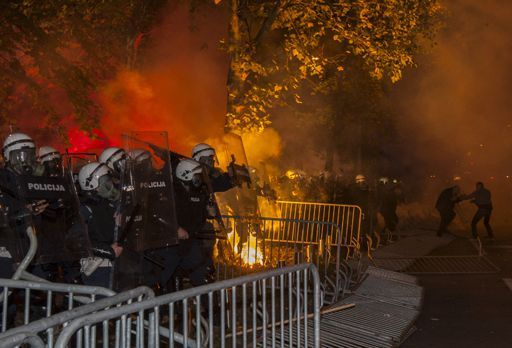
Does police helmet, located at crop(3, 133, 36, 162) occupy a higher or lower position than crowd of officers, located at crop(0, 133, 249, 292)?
higher

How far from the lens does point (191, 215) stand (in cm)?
700

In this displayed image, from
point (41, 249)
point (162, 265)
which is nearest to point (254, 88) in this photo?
point (162, 265)

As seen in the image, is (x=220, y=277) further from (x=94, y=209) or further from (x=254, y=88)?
(x=254, y=88)

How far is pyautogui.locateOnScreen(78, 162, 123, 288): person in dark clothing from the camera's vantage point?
5.62 m

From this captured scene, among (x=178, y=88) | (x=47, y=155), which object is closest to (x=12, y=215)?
(x=47, y=155)

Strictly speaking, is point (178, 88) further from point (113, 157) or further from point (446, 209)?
point (113, 157)

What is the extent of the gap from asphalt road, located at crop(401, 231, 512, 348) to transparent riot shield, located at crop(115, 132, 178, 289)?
266cm

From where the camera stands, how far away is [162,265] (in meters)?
6.37

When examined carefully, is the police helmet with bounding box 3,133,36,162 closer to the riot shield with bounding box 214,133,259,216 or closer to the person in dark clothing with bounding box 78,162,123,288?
the person in dark clothing with bounding box 78,162,123,288

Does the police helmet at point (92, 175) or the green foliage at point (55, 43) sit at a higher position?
the green foliage at point (55, 43)

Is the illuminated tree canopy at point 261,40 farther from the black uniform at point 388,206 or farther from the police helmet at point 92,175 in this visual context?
the police helmet at point 92,175

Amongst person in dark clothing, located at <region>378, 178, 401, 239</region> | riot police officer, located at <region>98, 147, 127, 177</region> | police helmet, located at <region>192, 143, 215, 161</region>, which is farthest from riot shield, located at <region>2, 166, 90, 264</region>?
person in dark clothing, located at <region>378, 178, 401, 239</region>

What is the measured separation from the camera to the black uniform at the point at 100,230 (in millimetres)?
5656

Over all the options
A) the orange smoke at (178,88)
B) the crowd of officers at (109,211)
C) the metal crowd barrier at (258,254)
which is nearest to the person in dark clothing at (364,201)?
the orange smoke at (178,88)
